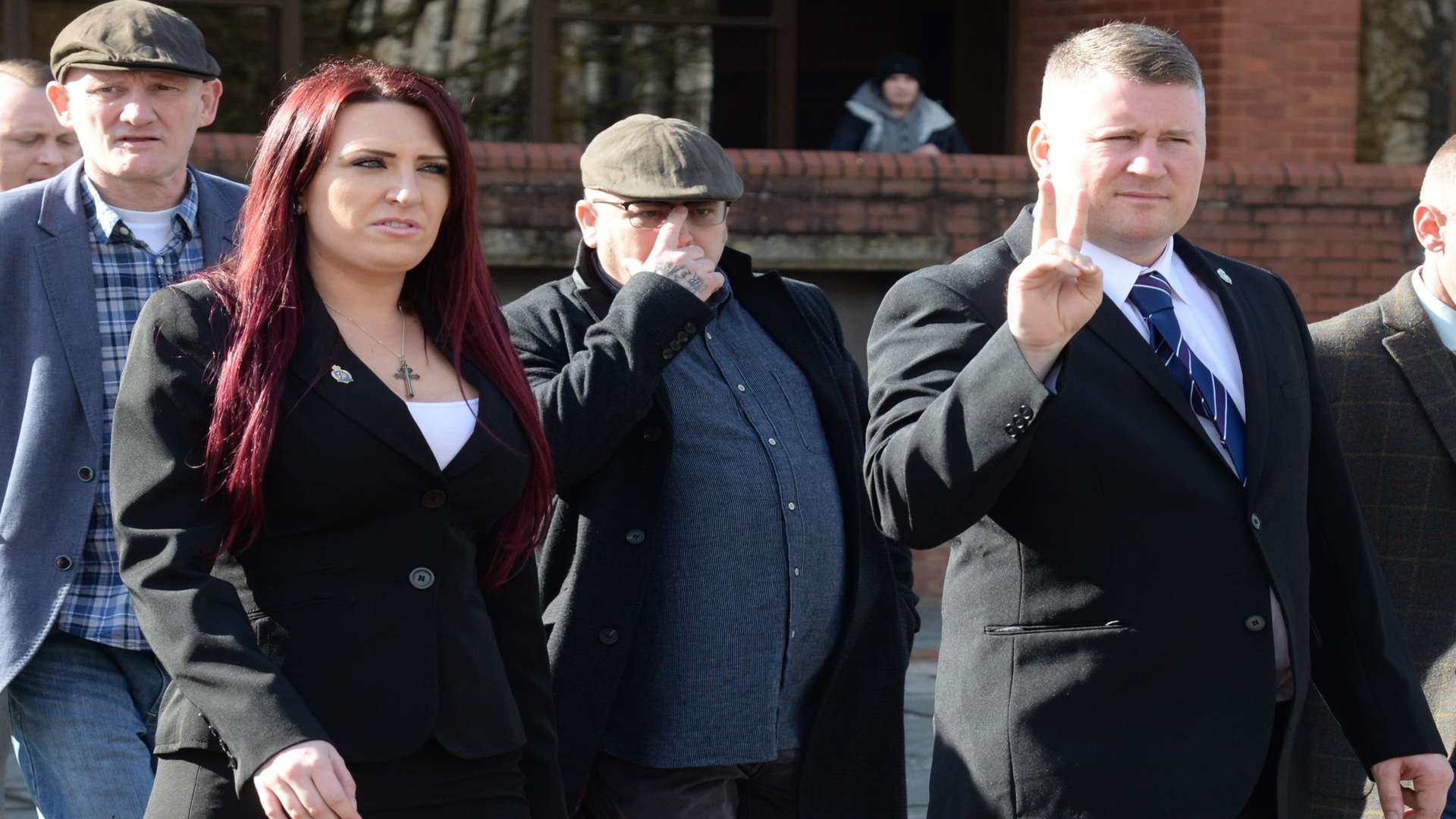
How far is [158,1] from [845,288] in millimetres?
3723

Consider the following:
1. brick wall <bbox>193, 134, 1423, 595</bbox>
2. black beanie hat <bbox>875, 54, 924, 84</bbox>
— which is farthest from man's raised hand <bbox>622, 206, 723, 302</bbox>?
black beanie hat <bbox>875, 54, 924, 84</bbox>

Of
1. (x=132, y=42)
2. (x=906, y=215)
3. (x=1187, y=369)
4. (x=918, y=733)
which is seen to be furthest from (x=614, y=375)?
(x=906, y=215)

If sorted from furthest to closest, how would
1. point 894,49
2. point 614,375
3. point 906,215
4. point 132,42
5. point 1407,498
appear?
point 894,49, point 906,215, point 132,42, point 1407,498, point 614,375

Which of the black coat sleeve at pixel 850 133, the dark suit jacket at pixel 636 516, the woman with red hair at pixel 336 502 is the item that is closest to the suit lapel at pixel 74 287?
the dark suit jacket at pixel 636 516

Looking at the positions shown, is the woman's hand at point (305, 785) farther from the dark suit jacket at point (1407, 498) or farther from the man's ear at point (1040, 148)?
the dark suit jacket at point (1407, 498)

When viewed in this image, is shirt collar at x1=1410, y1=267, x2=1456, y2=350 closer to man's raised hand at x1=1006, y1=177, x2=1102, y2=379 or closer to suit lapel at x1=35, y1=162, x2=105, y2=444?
man's raised hand at x1=1006, y1=177, x2=1102, y2=379

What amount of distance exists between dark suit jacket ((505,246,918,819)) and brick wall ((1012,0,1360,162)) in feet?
21.8

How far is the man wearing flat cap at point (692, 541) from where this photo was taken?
3721 millimetres

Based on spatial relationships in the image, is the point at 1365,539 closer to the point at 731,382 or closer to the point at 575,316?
the point at 731,382

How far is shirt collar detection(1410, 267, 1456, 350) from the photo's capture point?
4.14m

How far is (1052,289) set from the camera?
2848 mm

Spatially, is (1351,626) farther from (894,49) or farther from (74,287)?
(894,49)

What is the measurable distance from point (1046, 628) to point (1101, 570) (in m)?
0.13

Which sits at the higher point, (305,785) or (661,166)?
(661,166)
